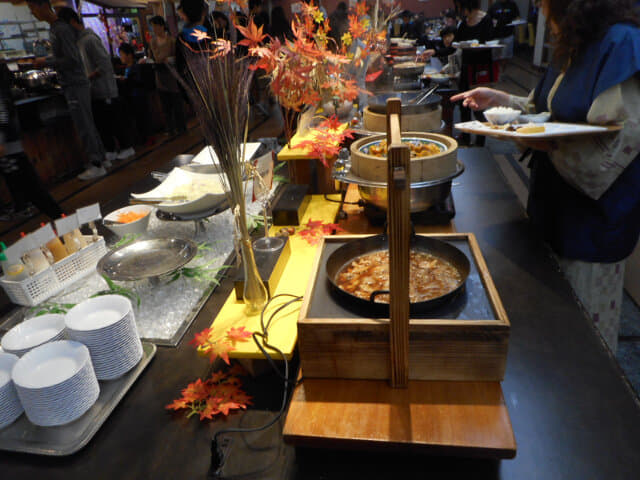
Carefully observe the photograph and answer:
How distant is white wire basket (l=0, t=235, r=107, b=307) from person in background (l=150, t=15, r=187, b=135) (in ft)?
15.5

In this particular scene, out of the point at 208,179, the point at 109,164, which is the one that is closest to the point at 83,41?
the point at 109,164

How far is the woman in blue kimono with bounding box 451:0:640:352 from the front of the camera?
1521 mm

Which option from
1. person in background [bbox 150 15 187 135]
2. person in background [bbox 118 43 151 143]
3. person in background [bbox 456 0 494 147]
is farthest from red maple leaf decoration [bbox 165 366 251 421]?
person in background [bbox 118 43 151 143]

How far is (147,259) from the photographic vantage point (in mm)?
1544

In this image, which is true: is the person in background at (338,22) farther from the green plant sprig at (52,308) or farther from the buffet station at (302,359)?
the green plant sprig at (52,308)

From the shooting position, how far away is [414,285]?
1.14 meters

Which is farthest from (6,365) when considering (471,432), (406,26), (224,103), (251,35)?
(406,26)

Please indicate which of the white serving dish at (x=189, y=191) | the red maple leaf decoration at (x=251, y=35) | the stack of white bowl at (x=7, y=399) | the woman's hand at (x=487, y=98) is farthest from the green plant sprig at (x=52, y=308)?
the woman's hand at (x=487, y=98)

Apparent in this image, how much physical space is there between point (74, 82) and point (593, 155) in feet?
16.9

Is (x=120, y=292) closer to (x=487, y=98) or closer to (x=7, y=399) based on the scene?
(x=7, y=399)

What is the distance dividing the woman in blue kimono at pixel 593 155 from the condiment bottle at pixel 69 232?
1.75m

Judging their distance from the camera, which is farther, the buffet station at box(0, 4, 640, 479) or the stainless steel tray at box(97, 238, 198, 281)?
the stainless steel tray at box(97, 238, 198, 281)

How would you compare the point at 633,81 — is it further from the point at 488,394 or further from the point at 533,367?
the point at 488,394

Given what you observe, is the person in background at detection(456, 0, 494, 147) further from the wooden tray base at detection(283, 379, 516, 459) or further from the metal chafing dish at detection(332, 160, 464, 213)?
the wooden tray base at detection(283, 379, 516, 459)
